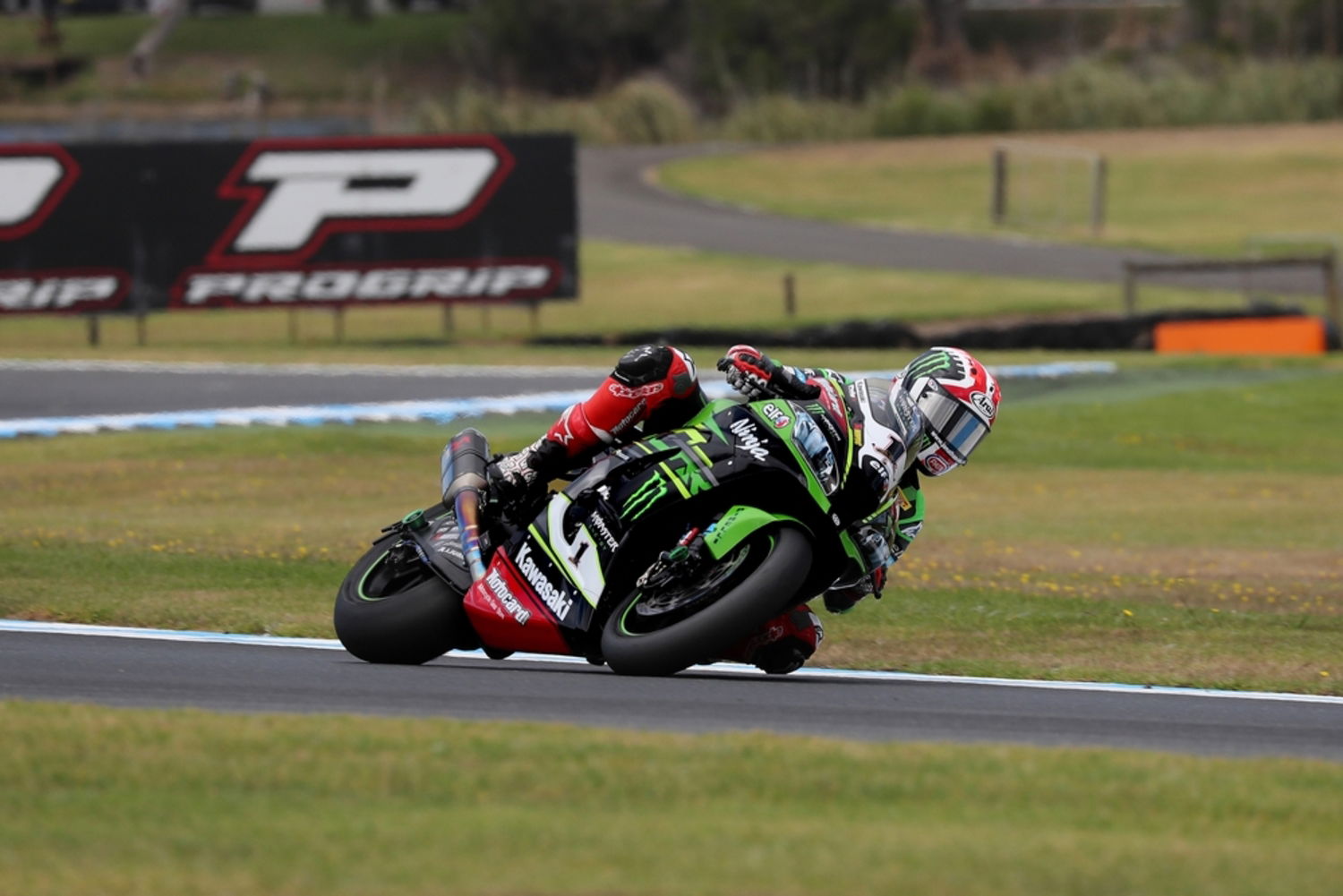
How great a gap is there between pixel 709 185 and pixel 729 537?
46474mm

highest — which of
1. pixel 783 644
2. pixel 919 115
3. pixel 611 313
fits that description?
pixel 783 644

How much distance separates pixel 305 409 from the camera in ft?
66.3

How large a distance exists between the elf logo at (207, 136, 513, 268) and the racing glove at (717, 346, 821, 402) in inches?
767

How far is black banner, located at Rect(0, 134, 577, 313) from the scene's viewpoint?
26.0m

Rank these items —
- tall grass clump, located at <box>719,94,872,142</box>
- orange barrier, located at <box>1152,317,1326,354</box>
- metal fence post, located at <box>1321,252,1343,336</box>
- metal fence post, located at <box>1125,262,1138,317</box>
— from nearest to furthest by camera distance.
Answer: orange barrier, located at <box>1152,317,1326,354</box>
metal fence post, located at <box>1321,252,1343,336</box>
metal fence post, located at <box>1125,262,1138,317</box>
tall grass clump, located at <box>719,94,872,142</box>

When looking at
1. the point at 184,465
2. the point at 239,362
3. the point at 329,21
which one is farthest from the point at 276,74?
the point at 184,465

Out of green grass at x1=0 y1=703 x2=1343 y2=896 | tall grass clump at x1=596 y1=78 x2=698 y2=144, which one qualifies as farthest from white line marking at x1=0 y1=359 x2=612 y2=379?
tall grass clump at x1=596 y1=78 x2=698 y2=144

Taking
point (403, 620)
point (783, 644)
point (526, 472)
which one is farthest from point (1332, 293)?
point (403, 620)

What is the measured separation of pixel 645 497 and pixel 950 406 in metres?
1.29

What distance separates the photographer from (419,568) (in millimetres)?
8344

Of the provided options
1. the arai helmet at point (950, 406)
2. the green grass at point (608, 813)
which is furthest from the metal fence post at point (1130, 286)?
the green grass at point (608, 813)

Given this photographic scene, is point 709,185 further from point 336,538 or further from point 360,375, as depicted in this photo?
point 336,538

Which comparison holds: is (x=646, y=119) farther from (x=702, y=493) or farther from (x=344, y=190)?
(x=702, y=493)

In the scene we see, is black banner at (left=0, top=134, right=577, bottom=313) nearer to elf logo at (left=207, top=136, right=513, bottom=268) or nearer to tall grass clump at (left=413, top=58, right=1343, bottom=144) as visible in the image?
elf logo at (left=207, top=136, right=513, bottom=268)
